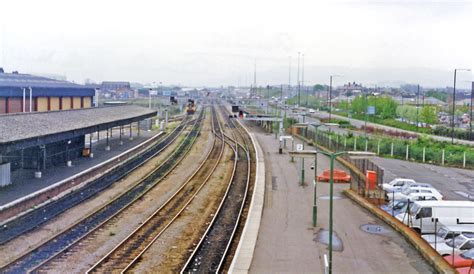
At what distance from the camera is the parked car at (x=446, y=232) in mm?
18047

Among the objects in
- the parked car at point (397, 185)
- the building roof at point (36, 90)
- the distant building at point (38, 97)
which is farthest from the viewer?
the building roof at point (36, 90)

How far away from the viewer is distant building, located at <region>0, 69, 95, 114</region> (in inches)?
1711

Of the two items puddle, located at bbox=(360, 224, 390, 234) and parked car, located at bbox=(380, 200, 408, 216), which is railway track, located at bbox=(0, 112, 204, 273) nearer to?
puddle, located at bbox=(360, 224, 390, 234)

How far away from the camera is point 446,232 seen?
18.5m

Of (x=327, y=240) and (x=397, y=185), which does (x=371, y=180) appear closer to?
Answer: (x=397, y=185)

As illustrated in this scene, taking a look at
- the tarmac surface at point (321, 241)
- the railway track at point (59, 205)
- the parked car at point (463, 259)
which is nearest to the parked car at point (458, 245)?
the parked car at point (463, 259)

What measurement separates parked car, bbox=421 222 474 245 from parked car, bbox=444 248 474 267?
3.56 ft

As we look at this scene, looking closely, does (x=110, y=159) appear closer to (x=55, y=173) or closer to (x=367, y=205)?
(x=55, y=173)

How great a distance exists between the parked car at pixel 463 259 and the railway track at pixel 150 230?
348 inches

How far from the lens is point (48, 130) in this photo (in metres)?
28.9

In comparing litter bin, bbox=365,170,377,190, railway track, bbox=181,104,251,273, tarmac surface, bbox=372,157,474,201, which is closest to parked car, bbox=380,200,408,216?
litter bin, bbox=365,170,377,190

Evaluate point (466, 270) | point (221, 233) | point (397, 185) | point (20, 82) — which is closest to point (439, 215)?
point (466, 270)

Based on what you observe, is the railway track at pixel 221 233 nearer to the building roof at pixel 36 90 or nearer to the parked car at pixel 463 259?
the parked car at pixel 463 259

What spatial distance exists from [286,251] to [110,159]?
22.9 meters
